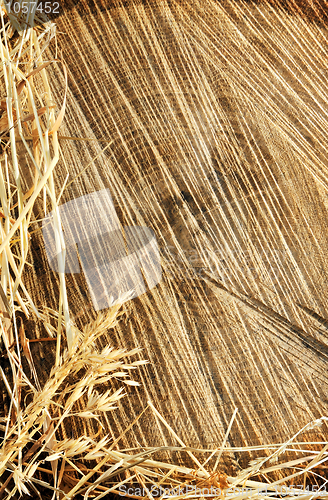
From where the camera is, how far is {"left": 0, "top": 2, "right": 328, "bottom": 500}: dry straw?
0.61 metres

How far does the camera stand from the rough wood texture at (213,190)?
0.67m

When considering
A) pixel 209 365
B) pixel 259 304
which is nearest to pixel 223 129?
pixel 259 304

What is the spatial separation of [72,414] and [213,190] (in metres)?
0.53

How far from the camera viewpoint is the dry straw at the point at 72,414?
61 cm

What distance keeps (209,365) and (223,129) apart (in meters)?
0.50

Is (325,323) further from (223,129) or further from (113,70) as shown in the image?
(113,70)

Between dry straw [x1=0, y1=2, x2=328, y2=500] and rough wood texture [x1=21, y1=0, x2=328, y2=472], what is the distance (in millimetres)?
39

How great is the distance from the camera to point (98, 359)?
2.06 ft

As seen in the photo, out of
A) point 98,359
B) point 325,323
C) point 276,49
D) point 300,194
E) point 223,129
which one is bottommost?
point 325,323

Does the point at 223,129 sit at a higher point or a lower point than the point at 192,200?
higher

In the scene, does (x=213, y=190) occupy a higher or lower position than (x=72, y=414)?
higher

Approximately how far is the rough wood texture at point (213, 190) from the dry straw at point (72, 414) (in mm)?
39

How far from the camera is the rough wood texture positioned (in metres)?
0.67

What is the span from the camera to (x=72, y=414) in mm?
616
